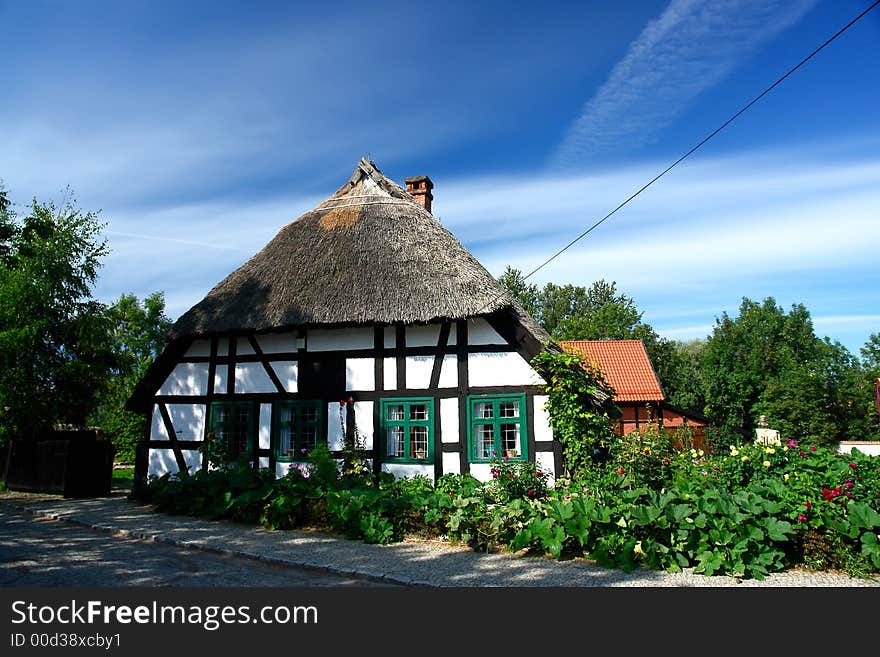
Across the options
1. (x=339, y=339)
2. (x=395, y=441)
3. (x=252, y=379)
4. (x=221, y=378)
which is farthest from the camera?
(x=221, y=378)

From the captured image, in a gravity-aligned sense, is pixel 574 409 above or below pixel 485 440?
above

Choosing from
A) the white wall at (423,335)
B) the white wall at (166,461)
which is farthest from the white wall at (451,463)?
the white wall at (166,461)

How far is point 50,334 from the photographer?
42.6 ft

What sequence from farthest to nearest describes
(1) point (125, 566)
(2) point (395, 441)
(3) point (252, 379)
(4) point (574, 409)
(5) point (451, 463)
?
(3) point (252, 379)
(2) point (395, 441)
(5) point (451, 463)
(4) point (574, 409)
(1) point (125, 566)

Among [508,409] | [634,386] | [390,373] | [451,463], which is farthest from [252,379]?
[634,386]

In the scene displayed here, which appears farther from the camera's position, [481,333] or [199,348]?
[199,348]

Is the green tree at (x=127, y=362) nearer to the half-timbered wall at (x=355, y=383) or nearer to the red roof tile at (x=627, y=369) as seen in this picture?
the half-timbered wall at (x=355, y=383)

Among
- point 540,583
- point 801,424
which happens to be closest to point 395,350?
point 540,583

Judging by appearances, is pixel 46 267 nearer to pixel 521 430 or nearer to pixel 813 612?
pixel 521 430

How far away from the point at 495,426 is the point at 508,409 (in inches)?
15.9

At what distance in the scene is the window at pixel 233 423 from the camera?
1156 centimetres

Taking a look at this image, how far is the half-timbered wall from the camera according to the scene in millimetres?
10320

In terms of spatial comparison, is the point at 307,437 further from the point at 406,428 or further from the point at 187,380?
the point at 187,380

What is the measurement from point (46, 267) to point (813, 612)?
14.8 m
